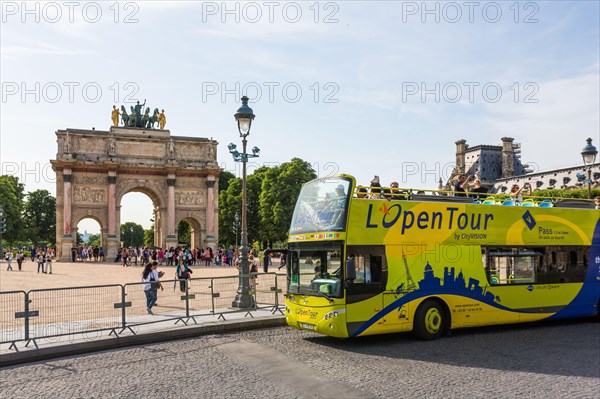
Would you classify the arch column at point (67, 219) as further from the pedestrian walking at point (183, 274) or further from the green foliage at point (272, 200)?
A: the pedestrian walking at point (183, 274)

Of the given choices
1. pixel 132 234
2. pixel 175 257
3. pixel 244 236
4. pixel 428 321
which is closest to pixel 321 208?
pixel 428 321

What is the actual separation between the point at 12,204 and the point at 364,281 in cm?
8627

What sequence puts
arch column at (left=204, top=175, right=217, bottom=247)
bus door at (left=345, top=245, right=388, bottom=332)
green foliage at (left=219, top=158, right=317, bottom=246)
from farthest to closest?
green foliage at (left=219, top=158, right=317, bottom=246), arch column at (left=204, top=175, right=217, bottom=247), bus door at (left=345, top=245, right=388, bottom=332)

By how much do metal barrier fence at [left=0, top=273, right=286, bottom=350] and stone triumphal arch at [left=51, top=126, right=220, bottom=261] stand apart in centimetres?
5089

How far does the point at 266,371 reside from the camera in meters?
10.1

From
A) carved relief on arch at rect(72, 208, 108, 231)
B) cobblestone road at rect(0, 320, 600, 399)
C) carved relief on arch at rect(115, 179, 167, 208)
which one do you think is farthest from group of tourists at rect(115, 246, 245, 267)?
cobblestone road at rect(0, 320, 600, 399)

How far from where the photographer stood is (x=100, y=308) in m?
14.2

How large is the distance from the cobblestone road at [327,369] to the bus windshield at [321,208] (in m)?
2.53

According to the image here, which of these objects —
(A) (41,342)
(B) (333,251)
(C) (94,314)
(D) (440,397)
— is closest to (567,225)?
(B) (333,251)

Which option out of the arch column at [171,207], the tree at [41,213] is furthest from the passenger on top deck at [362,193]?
the tree at [41,213]

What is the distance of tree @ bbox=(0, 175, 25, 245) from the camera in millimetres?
85938

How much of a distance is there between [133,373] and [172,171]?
5871cm

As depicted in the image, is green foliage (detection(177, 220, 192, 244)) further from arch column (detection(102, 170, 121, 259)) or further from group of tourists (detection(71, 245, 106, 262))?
group of tourists (detection(71, 245, 106, 262))

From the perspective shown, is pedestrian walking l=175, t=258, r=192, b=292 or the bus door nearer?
the bus door
